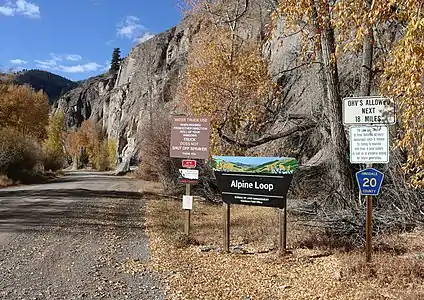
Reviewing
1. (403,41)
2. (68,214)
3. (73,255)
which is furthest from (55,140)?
(403,41)

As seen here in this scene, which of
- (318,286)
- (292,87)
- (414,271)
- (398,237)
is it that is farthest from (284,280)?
(292,87)

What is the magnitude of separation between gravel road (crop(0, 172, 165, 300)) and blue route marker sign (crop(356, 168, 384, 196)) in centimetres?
→ 353

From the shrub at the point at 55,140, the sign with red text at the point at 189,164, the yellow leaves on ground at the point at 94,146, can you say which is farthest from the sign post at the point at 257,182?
the yellow leaves on ground at the point at 94,146

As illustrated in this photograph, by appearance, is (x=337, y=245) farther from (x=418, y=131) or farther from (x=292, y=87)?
(x=292, y=87)

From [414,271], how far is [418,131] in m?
2.26

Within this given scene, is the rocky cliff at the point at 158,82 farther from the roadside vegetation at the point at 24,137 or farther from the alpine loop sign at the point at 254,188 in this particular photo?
the alpine loop sign at the point at 254,188

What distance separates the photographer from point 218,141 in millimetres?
16516

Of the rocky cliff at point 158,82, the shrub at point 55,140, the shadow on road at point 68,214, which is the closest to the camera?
the shadow on road at point 68,214

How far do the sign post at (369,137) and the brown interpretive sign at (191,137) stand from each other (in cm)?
375

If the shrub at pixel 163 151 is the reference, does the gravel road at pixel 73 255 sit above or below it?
below

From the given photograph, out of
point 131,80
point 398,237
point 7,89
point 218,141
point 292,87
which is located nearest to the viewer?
point 398,237

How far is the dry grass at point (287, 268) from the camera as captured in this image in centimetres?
598

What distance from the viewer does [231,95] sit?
58.8ft

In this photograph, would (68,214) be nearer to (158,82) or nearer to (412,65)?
(412,65)
